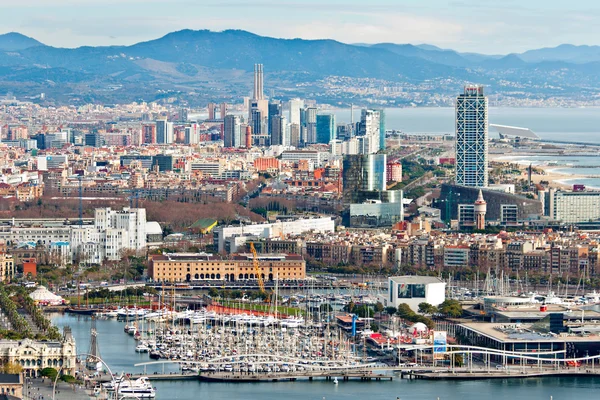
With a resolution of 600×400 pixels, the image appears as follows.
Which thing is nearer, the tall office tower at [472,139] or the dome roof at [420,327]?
the dome roof at [420,327]

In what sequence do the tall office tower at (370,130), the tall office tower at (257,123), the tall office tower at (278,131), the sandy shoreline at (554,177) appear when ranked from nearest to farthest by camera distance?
1. the sandy shoreline at (554,177)
2. the tall office tower at (370,130)
3. the tall office tower at (278,131)
4. the tall office tower at (257,123)

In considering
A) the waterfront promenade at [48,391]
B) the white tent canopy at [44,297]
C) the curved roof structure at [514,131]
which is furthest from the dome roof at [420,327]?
the curved roof structure at [514,131]

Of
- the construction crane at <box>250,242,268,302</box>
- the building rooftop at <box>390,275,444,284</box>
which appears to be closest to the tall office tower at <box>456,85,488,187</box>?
the construction crane at <box>250,242,268,302</box>

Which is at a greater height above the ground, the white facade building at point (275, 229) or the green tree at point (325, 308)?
the white facade building at point (275, 229)

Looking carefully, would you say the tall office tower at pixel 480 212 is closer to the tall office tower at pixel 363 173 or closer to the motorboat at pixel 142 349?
the tall office tower at pixel 363 173

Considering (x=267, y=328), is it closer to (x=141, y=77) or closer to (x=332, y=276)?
(x=332, y=276)

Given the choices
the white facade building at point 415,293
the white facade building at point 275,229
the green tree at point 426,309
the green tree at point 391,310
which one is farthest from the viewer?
the white facade building at point 275,229

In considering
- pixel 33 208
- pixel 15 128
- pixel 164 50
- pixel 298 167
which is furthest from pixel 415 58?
pixel 33 208
